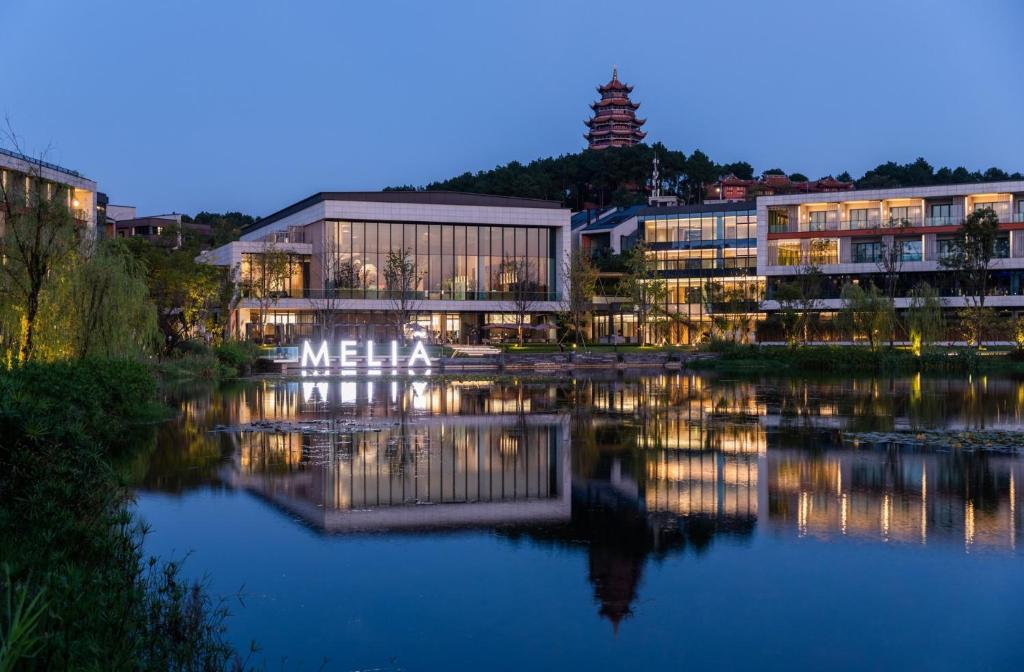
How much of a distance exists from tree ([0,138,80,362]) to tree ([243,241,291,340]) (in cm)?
4626

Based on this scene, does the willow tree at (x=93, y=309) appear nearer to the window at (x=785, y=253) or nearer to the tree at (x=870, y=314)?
the tree at (x=870, y=314)

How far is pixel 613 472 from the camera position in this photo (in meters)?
17.8

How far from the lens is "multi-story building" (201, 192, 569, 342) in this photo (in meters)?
82.8

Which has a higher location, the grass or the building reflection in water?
the grass

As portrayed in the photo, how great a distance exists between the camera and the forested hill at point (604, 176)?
429 ft

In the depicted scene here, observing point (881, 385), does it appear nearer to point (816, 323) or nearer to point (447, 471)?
point (447, 471)

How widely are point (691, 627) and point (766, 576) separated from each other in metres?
1.98

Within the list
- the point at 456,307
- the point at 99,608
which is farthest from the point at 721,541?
the point at 456,307

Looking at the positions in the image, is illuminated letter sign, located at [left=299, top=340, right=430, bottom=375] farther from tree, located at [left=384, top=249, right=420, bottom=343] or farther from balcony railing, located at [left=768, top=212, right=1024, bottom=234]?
balcony railing, located at [left=768, top=212, right=1024, bottom=234]

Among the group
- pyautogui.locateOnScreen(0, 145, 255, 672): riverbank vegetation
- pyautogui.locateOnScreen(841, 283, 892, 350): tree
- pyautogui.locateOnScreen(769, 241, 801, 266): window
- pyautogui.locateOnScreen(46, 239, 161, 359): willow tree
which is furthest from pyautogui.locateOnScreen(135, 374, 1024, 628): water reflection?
pyautogui.locateOnScreen(769, 241, 801, 266): window

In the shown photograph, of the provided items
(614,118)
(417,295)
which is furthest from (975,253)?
(614,118)

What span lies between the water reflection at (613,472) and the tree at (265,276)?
43581 millimetres

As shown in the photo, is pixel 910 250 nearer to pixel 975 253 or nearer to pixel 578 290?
pixel 975 253

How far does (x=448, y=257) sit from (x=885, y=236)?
127ft
